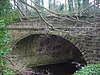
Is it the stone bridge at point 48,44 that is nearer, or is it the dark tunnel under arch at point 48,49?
the stone bridge at point 48,44

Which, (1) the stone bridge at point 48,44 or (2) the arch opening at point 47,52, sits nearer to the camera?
(1) the stone bridge at point 48,44

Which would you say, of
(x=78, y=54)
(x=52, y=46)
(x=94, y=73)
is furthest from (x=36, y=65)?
(x=94, y=73)

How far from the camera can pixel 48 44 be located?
1770cm

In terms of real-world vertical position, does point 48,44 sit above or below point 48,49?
above

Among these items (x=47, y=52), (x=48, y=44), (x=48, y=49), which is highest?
(x=48, y=44)

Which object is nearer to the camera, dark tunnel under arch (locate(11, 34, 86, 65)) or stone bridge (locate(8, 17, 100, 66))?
stone bridge (locate(8, 17, 100, 66))

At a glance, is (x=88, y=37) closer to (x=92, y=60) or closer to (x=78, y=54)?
(x=92, y=60)

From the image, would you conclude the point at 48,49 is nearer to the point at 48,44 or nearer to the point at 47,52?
the point at 47,52

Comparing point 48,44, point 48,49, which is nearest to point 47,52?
point 48,49

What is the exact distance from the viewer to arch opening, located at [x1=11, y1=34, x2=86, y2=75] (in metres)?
16.9

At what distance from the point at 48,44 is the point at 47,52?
58 cm

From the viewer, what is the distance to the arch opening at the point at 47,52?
1686 centimetres

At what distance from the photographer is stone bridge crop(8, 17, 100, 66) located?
1286 centimetres

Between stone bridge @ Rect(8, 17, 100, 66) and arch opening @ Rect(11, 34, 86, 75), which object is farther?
arch opening @ Rect(11, 34, 86, 75)
